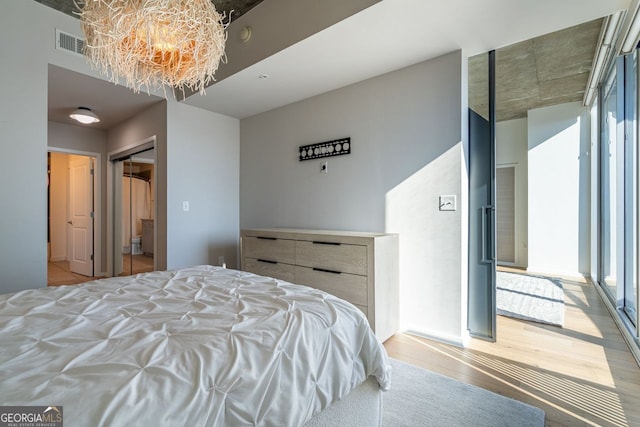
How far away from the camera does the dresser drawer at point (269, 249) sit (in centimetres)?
295

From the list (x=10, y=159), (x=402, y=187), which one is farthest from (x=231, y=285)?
(x=10, y=159)

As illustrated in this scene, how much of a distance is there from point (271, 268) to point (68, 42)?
111 inches

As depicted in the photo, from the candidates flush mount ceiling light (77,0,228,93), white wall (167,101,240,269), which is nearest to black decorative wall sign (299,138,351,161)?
white wall (167,101,240,269)

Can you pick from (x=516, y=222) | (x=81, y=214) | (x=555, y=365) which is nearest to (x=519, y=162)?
(x=516, y=222)

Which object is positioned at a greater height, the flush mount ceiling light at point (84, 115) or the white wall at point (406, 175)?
the flush mount ceiling light at point (84, 115)

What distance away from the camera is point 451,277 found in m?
2.48

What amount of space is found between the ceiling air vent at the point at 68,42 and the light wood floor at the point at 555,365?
12.7 ft

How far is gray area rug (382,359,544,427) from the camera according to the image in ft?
5.08

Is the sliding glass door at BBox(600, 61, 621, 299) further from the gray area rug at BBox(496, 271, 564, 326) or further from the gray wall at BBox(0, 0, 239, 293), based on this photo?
the gray wall at BBox(0, 0, 239, 293)

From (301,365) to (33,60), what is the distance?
3.33m

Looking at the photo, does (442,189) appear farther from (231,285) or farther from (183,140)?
(183,140)

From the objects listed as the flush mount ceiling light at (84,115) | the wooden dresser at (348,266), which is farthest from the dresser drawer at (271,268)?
the flush mount ceiling light at (84,115)

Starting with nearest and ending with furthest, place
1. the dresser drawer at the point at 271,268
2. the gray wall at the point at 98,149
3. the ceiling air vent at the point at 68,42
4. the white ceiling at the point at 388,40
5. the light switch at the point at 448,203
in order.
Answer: the white ceiling at the point at 388,40 < the light switch at the point at 448,203 < the ceiling air vent at the point at 68,42 < the dresser drawer at the point at 271,268 < the gray wall at the point at 98,149

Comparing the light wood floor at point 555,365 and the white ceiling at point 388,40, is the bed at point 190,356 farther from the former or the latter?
the white ceiling at point 388,40
